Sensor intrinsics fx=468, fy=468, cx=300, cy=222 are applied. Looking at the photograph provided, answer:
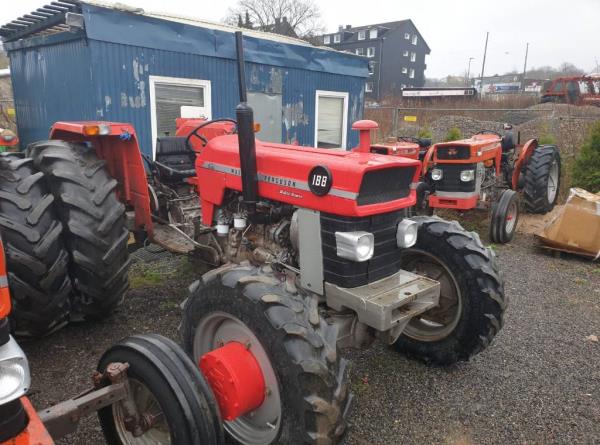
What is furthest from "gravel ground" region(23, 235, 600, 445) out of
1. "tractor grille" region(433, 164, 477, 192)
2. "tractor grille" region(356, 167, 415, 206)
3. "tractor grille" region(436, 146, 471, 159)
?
"tractor grille" region(436, 146, 471, 159)

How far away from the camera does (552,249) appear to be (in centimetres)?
567

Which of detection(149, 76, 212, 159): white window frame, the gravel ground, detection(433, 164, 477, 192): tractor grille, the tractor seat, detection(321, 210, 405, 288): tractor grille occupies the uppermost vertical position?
detection(149, 76, 212, 159): white window frame

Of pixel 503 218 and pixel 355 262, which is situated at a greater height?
pixel 355 262

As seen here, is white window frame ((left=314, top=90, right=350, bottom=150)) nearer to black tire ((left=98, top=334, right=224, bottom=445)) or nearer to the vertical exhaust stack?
the vertical exhaust stack

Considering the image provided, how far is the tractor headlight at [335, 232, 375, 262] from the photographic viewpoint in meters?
2.27

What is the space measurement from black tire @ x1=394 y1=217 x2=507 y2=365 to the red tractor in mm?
3411

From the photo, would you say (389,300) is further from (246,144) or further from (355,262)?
(246,144)

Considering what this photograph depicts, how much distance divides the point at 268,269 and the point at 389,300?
0.61 meters

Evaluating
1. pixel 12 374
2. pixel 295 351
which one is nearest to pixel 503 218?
pixel 295 351

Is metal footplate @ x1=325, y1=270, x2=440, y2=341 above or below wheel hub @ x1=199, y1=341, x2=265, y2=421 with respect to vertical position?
above

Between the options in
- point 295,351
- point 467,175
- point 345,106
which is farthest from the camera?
point 345,106

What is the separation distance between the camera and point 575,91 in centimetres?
2194

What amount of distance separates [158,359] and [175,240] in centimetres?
204

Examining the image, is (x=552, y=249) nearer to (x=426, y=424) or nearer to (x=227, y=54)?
(x=426, y=424)
